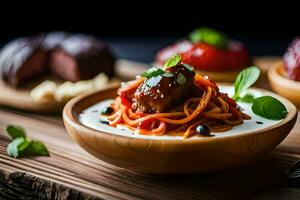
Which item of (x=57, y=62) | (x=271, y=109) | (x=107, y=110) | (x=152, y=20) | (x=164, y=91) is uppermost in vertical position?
(x=164, y=91)

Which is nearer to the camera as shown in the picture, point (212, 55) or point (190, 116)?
point (190, 116)

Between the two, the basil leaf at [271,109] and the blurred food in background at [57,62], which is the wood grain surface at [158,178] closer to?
the basil leaf at [271,109]

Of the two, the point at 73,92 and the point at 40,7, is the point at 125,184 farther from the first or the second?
the point at 40,7

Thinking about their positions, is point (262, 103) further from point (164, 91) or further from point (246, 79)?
point (164, 91)

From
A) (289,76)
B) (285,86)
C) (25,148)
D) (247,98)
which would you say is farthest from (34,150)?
(289,76)

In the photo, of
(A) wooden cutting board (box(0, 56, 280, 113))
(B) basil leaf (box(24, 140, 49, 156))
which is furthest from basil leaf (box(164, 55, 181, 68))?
(A) wooden cutting board (box(0, 56, 280, 113))

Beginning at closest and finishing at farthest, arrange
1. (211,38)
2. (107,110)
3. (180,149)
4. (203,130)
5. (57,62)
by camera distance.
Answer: (180,149) < (203,130) < (107,110) < (211,38) < (57,62)

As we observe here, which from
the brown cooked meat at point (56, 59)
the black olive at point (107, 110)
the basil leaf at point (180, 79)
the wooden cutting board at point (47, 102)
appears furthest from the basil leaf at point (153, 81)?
the brown cooked meat at point (56, 59)
